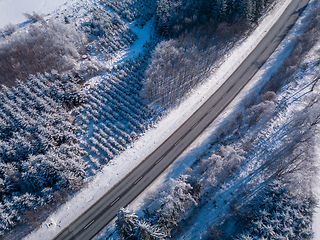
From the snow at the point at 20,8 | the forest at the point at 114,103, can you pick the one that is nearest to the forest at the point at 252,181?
the forest at the point at 114,103

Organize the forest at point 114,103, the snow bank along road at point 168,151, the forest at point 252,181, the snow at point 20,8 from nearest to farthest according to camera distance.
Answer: the forest at point 252,181 → the forest at point 114,103 → the snow bank along road at point 168,151 → the snow at point 20,8

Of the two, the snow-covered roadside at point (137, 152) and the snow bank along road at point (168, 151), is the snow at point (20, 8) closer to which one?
the snow-covered roadside at point (137, 152)

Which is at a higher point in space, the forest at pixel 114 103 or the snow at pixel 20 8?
the snow at pixel 20 8

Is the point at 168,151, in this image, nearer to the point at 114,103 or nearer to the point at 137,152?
the point at 137,152

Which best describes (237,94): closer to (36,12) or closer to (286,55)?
(286,55)

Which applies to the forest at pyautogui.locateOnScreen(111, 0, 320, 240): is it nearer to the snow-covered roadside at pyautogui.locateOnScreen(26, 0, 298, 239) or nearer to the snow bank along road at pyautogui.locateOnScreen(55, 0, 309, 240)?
the snow bank along road at pyautogui.locateOnScreen(55, 0, 309, 240)

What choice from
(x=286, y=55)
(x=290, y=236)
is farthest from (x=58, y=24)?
(x=290, y=236)
